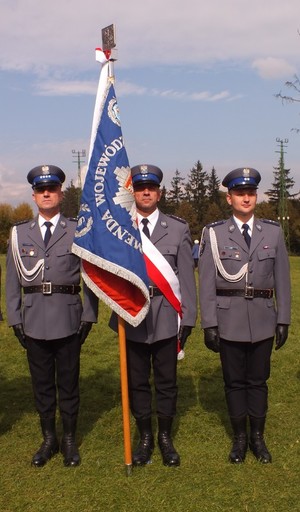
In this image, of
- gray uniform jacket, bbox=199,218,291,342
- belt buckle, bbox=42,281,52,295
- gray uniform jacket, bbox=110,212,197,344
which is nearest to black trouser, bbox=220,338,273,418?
gray uniform jacket, bbox=199,218,291,342

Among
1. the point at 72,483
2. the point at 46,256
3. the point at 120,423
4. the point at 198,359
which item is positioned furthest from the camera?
the point at 198,359

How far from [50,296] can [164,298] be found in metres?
0.85

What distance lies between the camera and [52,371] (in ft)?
14.3

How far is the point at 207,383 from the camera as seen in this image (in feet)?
21.4

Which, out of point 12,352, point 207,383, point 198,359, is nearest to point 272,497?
point 207,383

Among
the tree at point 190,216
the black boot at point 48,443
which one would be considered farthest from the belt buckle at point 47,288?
the tree at point 190,216

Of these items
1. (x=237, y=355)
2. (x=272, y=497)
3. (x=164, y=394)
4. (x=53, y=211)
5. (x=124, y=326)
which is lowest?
(x=272, y=497)

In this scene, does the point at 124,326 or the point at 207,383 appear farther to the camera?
the point at 207,383

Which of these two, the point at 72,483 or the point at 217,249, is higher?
the point at 217,249

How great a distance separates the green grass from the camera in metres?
3.68

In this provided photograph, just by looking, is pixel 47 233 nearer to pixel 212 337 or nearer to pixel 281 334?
pixel 212 337

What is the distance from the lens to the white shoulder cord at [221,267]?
4.17 metres

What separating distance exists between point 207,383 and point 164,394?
7.56ft

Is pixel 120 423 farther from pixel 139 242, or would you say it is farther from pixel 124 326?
pixel 139 242
